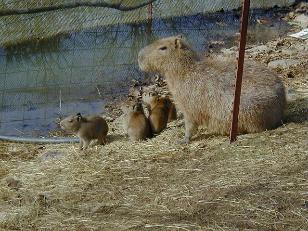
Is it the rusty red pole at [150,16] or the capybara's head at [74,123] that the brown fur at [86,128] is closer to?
the capybara's head at [74,123]

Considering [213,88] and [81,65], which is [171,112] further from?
[81,65]

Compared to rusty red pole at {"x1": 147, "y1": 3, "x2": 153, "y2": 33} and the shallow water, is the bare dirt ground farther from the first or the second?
rusty red pole at {"x1": 147, "y1": 3, "x2": 153, "y2": 33}

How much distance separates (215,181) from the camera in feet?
17.2

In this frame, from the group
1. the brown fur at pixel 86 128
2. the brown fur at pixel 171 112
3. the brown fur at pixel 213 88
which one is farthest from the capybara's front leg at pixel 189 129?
the brown fur at pixel 86 128

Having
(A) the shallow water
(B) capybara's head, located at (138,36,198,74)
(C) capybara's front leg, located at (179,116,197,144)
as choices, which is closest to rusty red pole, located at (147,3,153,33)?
(A) the shallow water

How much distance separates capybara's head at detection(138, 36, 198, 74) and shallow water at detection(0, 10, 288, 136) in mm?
2168

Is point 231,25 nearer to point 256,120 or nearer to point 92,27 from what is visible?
point 92,27

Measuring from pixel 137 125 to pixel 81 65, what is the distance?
4731 mm

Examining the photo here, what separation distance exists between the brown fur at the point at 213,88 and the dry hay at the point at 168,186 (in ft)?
0.54

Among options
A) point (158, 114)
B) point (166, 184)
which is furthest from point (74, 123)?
point (166, 184)

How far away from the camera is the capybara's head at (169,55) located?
21.7 ft

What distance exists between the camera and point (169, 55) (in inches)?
262

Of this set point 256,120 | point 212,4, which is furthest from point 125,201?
point 212,4

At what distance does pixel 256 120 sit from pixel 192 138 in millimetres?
707
